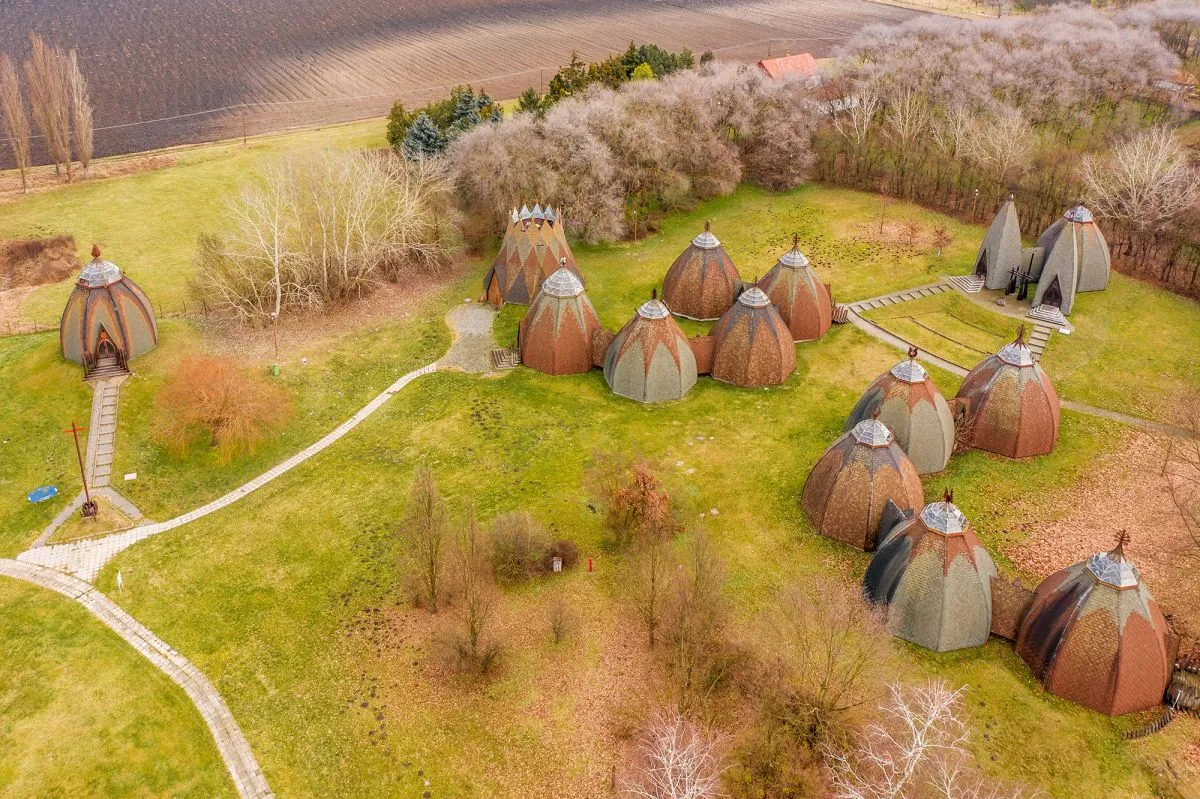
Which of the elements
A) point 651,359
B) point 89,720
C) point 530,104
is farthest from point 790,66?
point 89,720

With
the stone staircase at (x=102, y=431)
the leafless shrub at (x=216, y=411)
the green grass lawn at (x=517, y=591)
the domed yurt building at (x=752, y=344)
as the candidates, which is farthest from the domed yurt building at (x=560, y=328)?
the stone staircase at (x=102, y=431)

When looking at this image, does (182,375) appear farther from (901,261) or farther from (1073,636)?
(901,261)

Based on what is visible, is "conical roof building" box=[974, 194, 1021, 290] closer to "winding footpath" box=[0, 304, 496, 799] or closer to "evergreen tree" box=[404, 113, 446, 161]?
"winding footpath" box=[0, 304, 496, 799]

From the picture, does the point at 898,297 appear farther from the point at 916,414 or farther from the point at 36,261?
the point at 36,261

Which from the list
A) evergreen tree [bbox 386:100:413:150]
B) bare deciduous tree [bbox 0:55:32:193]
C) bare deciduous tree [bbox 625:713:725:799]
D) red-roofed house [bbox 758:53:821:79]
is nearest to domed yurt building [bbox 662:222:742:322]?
evergreen tree [bbox 386:100:413:150]

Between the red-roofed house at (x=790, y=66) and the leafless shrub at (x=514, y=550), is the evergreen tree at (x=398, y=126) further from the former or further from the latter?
the leafless shrub at (x=514, y=550)

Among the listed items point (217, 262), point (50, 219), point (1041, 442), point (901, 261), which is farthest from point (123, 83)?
point (1041, 442)
